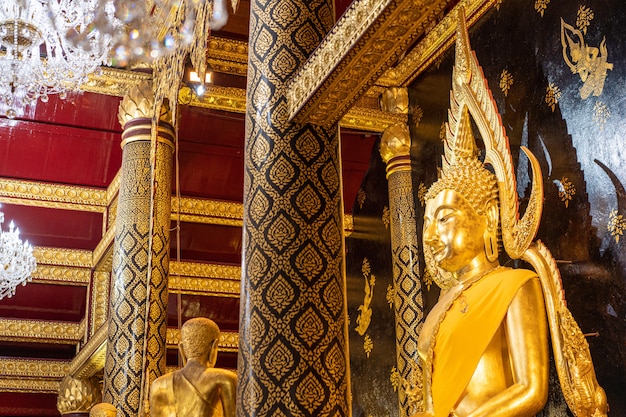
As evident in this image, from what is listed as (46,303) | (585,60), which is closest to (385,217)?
(585,60)

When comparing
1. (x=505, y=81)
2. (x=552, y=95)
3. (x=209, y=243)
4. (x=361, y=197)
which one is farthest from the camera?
(x=209, y=243)

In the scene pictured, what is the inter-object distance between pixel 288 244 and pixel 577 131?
2275 mm

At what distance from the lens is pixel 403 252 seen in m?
7.23

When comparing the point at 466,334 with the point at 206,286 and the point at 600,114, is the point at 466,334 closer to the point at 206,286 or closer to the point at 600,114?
the point at 600,114

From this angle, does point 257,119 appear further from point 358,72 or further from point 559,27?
point 559,27

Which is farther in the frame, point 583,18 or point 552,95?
point 552,95

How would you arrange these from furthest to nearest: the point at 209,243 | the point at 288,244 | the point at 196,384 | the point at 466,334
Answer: the point at 209,243
the point at 196,384
the point at 288,244
the point at 466,334

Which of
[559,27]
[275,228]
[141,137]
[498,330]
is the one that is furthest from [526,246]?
[141,137]

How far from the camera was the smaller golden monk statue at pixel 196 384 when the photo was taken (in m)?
4.27

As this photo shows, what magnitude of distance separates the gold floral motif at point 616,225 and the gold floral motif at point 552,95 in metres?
0.99

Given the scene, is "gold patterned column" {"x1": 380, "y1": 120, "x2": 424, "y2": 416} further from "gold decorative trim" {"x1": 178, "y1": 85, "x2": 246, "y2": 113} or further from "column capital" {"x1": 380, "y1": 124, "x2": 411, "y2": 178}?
"gold decorative trim" {"x1": 178, "y1": 85, "x2": 246, "y2": 113}

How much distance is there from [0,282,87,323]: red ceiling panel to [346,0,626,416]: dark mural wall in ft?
22.6

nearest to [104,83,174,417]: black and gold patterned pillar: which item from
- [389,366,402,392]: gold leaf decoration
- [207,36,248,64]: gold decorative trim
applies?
[207,36,248,64]: gold decorative trim

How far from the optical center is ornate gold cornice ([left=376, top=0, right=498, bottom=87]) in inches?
253
